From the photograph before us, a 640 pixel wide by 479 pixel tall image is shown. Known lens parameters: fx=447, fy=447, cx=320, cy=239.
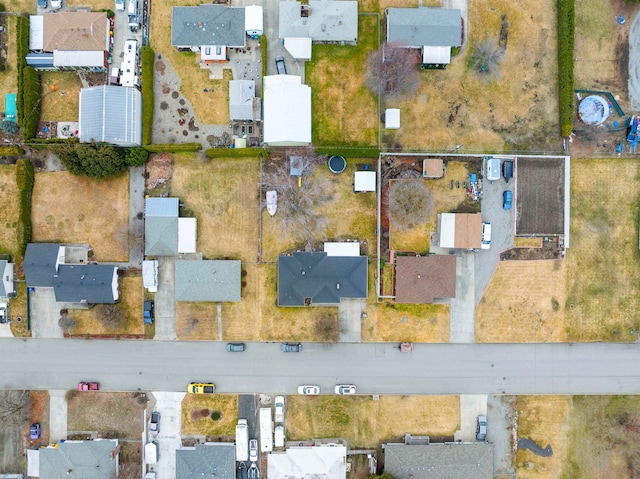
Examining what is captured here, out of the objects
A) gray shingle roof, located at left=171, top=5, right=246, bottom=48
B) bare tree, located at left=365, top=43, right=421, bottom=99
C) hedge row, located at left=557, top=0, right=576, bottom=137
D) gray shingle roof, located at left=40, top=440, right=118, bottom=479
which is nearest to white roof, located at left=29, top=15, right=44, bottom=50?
gray shingle roof, located at left=171, top=5, right=246, bottom=48

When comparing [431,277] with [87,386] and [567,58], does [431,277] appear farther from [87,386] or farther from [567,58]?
[87,386]

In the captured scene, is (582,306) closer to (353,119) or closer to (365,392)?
(365,392)

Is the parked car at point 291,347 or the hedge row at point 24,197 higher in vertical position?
the hedge row at point 24,197

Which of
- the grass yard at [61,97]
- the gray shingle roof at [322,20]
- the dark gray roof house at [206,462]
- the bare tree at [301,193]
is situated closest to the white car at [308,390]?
the dark gray roof house at [206,462]

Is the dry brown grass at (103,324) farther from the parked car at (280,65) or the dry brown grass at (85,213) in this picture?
the parked car at (280,65)

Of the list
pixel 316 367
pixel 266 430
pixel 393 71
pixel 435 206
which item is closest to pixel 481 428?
pixel 316 367

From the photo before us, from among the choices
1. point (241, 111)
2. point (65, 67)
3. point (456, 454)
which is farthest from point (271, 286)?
point (65, 67)
